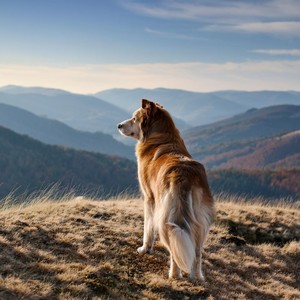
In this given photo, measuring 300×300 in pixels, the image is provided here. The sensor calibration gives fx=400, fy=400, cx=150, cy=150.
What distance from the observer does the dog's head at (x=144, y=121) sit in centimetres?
738

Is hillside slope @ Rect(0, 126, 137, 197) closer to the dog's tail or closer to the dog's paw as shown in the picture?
the dog's paw

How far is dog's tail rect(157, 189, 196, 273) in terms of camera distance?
17.6 feet

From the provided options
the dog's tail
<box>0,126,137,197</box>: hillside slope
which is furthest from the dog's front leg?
<box>0,126,137,197</box>: hillside slope

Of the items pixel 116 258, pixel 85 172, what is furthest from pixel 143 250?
pixel 85 172

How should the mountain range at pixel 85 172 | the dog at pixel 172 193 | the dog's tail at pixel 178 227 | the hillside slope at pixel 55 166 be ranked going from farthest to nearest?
the mountain range at pixel 85 172, the hillside slope at pixel 55 166, the dog at pixel 172 193, the dog's tail at pixel 178 227

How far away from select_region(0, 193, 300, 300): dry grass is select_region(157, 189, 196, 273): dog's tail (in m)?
0.74

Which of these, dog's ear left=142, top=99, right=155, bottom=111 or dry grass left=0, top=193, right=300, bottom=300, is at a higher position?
dog's ear left=142, top=99, right=155, bottom=111

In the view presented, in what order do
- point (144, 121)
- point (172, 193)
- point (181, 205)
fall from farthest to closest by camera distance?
point (144, 121), point (172, 193), point (181, 205)

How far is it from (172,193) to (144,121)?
215 centimetres

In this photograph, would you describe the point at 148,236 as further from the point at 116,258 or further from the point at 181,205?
the point at 181,205

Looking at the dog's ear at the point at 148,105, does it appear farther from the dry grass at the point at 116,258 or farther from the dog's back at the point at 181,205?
the dry grass at the point at 116,258

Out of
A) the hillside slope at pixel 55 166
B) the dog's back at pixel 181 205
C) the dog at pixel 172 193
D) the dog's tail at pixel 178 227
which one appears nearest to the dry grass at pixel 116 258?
the dog at pixel 172 193

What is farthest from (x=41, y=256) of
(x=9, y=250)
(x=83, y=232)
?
(x=83, y=232)

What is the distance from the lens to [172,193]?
5.71m
